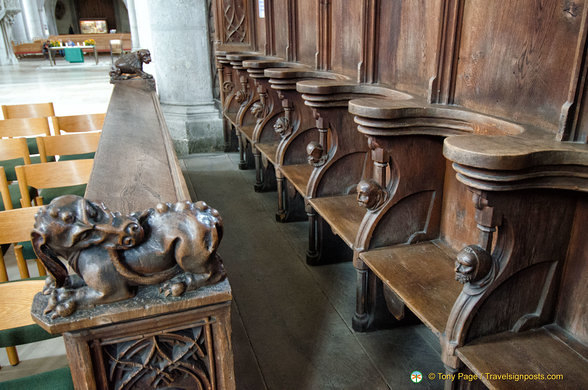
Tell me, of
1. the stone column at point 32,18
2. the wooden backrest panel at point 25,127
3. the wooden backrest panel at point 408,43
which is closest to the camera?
the wooden backrest panel at point 408,43

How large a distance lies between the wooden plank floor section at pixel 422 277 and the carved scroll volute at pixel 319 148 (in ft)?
2.57

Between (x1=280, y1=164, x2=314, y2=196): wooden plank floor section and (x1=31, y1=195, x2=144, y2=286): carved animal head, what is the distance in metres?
2.00

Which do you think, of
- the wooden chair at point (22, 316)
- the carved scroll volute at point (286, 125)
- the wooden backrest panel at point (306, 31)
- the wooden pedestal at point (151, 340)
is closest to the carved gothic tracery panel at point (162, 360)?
the wooden pedestal at point (151, 340)

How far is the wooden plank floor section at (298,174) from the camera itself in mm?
2953

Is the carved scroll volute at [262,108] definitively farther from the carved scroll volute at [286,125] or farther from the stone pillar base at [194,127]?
the stone pillar base at [194,127]

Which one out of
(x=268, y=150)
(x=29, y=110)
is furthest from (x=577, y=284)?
(x=29, y=110)

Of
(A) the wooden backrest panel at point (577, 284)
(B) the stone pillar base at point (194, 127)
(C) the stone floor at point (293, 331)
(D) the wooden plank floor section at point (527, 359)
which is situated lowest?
(C) the stone floor at point (293, 331)

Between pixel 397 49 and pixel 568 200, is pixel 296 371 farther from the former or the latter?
pixel 397 49

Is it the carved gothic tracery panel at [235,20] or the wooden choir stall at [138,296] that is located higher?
the carved gothic tracery panel at [235,20]

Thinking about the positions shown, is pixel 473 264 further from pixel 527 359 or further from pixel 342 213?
pixel 342 213

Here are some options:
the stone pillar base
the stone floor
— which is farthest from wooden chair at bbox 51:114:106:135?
the stone pillar base

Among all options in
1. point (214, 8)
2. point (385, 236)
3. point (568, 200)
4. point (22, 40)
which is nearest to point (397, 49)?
point (385, 236)

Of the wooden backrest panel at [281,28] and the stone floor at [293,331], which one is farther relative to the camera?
the wooden backrest panel at [281,28]

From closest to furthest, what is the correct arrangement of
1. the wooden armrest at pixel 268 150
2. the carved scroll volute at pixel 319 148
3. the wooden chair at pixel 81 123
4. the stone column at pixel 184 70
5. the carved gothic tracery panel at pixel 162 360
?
the carved gothic tracery panel at pixel 162 360
the carved scroll volute at pixel 319 148
the wooden armrest at pixel 268 150
the wooden chair at pixel 81 123
the stone column at pixel 184 70
